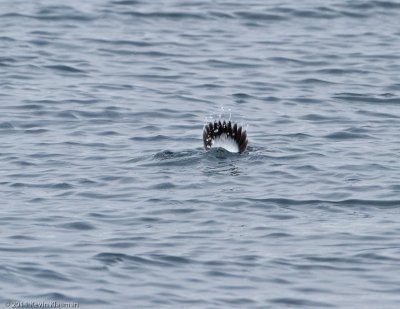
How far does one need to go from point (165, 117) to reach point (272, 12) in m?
6.58

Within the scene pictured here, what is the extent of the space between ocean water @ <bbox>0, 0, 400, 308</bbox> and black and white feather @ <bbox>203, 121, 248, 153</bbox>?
147 millimetres

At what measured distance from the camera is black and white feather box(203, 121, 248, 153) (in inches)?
523

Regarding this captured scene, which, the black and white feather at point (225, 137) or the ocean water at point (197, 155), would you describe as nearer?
the ocean water at point (197, 155)

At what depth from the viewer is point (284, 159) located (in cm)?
1333

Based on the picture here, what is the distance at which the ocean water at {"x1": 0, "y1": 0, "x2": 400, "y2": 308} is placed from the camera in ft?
31.7

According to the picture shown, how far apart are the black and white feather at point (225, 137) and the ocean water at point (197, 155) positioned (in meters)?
0.15

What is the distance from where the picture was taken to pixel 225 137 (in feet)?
43.6

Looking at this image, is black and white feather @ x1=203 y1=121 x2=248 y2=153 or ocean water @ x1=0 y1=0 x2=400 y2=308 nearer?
ocean water @ x1=0 y1=0 x2=400 y2=308

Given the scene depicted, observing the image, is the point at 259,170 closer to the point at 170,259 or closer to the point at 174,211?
the point at 174,211

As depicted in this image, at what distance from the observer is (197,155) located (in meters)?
13.3

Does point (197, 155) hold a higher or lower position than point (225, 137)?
lower

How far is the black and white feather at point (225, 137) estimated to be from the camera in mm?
13289

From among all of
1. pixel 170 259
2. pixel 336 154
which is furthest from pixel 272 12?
pixel 170 259

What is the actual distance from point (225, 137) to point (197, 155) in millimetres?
354
